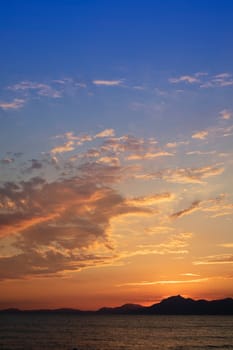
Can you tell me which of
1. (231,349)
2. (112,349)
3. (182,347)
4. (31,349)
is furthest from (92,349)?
(231,349)

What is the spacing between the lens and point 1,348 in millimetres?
67750

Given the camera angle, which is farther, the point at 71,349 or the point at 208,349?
the point at 208,349

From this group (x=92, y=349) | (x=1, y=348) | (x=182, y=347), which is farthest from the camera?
(x=182, y=347)

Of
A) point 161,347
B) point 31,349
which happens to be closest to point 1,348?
point 31,349

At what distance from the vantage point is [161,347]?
264 feet

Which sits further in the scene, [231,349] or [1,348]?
[231,349]

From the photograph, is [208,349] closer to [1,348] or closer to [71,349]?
[71,349]

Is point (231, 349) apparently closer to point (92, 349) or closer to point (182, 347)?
point (182, 347)

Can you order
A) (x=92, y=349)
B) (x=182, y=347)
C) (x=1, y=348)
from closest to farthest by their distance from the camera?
(x=1, y=348)
(x=92, y=349)
(x=182, y=347)

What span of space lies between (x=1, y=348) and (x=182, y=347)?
32.5 meters

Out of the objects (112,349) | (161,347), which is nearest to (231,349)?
(161,347)

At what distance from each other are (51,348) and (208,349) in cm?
2754

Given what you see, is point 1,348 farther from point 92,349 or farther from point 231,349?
point 231,349

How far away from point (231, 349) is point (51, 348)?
31.6 metres
